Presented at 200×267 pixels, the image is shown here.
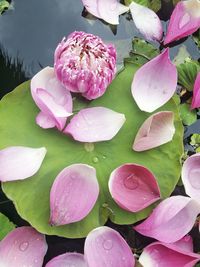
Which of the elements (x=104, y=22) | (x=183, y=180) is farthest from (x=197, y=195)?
(x=104, y=22)

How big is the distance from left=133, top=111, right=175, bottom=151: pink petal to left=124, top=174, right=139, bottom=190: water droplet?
6 cm

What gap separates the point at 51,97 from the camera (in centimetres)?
114

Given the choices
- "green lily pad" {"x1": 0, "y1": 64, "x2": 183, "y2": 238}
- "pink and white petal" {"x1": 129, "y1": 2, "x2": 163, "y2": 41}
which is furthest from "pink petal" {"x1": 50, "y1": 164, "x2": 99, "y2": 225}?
"pink and white petal" {"x1": 129, "y1": 2, "x2": 163, "y2": 41}

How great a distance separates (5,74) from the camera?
1297 mm

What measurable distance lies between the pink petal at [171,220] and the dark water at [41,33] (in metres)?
0.22

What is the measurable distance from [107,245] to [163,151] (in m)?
0.22

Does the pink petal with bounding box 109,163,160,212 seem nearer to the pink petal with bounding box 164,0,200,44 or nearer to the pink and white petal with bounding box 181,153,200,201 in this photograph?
the pink and white petal with bounding box 181,153,200,201

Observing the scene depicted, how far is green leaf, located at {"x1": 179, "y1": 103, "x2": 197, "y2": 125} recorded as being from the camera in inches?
49.7

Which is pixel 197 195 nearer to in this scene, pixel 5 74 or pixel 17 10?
pixel 5 74

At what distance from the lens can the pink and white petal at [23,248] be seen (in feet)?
3.49

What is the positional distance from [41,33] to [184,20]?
33cm

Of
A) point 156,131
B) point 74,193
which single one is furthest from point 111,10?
point 74,193

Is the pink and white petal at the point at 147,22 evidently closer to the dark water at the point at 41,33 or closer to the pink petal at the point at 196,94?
the dark water at the point at 41,33

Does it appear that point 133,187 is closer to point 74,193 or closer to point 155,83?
point 74,193
